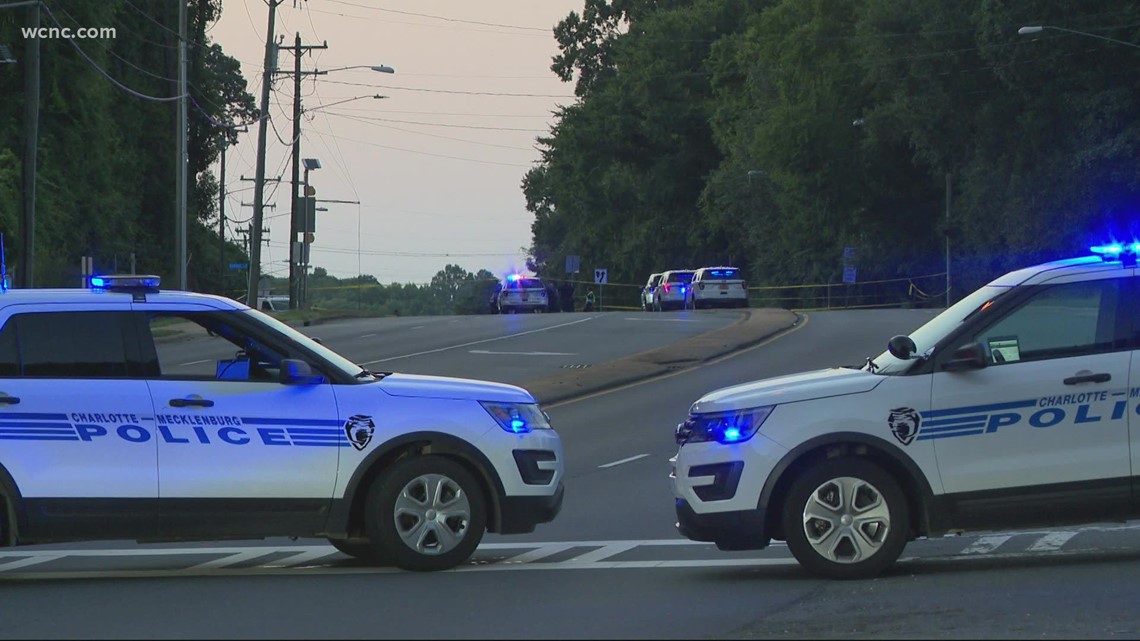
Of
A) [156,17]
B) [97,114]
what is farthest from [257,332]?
[156,17]

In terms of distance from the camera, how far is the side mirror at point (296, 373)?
9773 millimetres

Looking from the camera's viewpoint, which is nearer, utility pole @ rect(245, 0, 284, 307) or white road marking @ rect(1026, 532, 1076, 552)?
white road marking @ rect(1026, 532, 1076, 552)

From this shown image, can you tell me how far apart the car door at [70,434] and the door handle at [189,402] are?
168 mm

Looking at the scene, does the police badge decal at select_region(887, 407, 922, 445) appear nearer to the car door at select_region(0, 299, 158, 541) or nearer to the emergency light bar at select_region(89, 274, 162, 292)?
the car door at select_region(0, 299, 158, 541)

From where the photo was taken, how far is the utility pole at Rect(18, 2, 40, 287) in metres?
35.4

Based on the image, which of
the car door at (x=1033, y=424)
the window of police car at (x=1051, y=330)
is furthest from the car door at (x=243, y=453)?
the window of police car at (x=1051, y=330)

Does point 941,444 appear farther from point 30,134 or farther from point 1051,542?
point 30,134

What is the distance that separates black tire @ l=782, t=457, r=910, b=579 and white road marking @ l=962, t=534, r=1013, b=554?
1.71 meters

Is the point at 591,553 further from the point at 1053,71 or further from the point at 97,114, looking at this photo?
the point at 1053,71

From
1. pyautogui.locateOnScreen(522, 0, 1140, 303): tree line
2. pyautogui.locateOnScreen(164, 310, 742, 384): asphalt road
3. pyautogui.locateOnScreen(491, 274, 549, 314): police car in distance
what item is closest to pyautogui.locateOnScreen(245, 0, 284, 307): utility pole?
pyautogui.locateOnScreen(164, 310, 742, 384): asphalt road

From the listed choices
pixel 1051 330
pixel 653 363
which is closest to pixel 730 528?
pixel 1051 330

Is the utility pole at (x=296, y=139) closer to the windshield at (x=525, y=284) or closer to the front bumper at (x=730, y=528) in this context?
the windshield at (x=525, y=284)

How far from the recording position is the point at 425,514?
32.7 feet

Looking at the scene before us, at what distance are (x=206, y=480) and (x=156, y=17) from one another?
62.8 m
